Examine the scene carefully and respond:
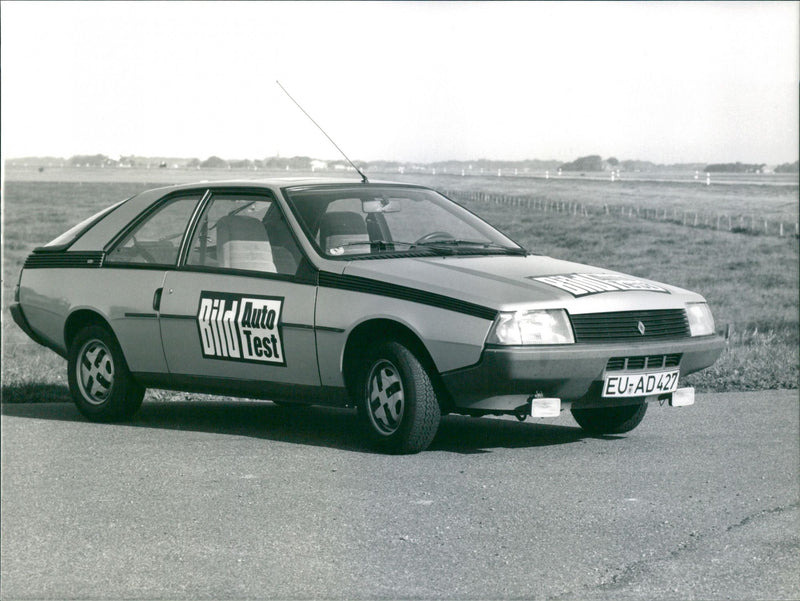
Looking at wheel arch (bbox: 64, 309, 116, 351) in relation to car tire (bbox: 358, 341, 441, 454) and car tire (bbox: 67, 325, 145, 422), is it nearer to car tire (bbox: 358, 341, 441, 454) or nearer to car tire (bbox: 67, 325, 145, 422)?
car tire (bbox: 67, 325, 145, 422)

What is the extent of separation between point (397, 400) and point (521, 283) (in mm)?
924

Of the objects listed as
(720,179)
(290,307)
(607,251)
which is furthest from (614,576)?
(720,179)

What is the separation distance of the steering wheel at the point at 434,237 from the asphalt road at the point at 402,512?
3.94 feet

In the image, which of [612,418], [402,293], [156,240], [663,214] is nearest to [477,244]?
[402,293]

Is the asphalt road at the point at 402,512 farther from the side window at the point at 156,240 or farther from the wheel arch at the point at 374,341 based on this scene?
the side window at the point at 156,240

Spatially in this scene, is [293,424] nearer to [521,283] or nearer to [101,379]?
[101,379]

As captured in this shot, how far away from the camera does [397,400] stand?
7.57 meters

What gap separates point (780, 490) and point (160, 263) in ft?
13.9

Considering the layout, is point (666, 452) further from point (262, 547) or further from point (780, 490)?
point (262, 547)

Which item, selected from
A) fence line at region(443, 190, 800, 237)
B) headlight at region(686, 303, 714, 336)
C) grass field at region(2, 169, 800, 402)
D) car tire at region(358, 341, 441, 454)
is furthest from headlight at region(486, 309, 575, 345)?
fence line at region(443, 190, 800, 237)

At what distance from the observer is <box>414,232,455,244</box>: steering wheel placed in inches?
334

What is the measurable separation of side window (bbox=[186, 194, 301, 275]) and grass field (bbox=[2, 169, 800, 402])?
4.36 metres

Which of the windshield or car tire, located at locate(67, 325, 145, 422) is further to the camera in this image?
car tire, located at locate(67, 325, 145, 422)

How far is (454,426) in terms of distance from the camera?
9000 millimetres
